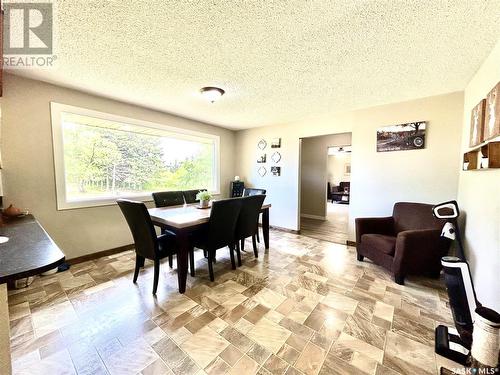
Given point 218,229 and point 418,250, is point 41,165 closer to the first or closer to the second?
point 218,229

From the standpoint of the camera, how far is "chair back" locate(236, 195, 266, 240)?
267 cm

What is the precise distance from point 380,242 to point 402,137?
5.33 feet

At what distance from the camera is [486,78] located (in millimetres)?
1850

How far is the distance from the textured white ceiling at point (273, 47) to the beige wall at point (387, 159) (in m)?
0.30

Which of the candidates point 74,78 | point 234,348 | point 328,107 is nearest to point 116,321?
point 234,348

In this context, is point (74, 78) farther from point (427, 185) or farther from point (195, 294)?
point (427, 185)

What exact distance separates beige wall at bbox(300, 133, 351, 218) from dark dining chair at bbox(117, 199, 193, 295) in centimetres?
431

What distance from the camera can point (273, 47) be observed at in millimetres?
1718

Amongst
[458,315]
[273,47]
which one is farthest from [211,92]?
[458,315]

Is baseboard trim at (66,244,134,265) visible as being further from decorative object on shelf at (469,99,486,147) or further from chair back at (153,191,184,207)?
decorative object on shelf at (469,99,486,147)

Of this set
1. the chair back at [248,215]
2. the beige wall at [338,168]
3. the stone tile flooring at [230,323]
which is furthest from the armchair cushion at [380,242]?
the beige wall at [338,168]

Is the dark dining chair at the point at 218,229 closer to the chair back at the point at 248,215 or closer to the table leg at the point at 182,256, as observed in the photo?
the chair back at the point at 248,215

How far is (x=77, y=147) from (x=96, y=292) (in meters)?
1.95

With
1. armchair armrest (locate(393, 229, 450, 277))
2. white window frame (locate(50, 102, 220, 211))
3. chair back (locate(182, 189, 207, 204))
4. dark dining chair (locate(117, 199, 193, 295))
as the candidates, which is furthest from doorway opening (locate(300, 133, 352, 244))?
white window frame (locate(50, 102, 220, 211))
